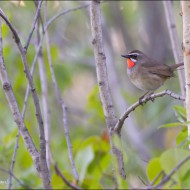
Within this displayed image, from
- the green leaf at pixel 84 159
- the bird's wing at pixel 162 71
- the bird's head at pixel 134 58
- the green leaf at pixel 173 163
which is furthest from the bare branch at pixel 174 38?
the green leaf at pixel 173 163

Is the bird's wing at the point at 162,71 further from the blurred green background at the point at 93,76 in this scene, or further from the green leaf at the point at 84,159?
the green leaf at the point at 84,159

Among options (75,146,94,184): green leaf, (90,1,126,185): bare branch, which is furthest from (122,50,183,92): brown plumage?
(90,1,126,185): bare branch

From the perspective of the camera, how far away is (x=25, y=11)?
639cm

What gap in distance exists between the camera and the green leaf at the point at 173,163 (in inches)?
70.9

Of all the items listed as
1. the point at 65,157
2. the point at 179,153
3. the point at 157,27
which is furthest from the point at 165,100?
the point at 179,153

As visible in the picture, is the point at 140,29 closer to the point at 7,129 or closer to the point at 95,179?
the point at 7,129

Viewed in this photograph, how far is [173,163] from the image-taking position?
5.96 ft

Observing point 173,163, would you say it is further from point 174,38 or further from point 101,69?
point 174,38

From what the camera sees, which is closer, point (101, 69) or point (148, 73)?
point (101, 69)

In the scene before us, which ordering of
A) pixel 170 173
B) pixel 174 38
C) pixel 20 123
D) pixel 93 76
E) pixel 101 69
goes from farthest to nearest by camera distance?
pixel 93 76
pixel 174 38
pixel 101 69
pixel 20 123
pixel 170 173

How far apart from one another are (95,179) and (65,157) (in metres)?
1.36

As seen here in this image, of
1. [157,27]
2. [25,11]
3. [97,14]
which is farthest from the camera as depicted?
[157,27]

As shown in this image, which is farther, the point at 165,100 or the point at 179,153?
the point at 165,100

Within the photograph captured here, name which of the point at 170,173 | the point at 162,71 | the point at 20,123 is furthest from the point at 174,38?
the point at 170,173
